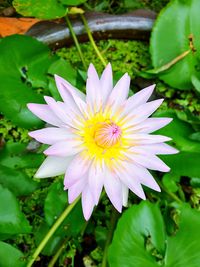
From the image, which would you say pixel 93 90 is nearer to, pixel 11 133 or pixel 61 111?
pixel 61 111

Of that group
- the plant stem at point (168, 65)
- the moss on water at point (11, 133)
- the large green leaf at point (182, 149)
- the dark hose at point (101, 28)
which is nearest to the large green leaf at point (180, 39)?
the plant stem at point (168, 65)

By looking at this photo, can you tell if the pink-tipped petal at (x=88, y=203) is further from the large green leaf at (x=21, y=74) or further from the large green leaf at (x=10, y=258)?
the large green leaf at (x=21, y=74)

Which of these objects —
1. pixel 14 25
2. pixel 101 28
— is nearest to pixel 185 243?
pixel 101 28

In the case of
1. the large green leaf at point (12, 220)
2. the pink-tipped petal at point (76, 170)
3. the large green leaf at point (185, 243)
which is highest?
the pink-tipped petal at point (76, 170)

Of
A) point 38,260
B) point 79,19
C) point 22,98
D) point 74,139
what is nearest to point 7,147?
point 22,98

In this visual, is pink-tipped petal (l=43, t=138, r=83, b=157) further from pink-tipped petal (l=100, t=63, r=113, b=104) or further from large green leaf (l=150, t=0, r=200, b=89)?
large green leaf (l=150, t=0, r=200, b=89)

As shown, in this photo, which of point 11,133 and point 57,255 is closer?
point 57,255
